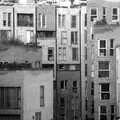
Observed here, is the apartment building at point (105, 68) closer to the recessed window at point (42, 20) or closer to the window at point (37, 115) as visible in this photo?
the window at point (37, 115)

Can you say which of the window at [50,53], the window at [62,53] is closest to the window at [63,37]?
the window at [62,53]

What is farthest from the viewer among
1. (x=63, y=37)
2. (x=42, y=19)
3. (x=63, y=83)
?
(x=63, y=37)

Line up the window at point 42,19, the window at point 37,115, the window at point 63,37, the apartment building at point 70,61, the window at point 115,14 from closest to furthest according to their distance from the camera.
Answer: the window at point 37,115
the window at point 115,14
the apartment building at point 70,61
the window at point 42,19
the window at point 63,37

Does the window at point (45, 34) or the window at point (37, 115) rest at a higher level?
the window at point (45, 34)

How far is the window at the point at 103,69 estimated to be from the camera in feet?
156

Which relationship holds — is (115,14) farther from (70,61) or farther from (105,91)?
(105,91)

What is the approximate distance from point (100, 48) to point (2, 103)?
42.8ft

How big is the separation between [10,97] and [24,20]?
922 inches

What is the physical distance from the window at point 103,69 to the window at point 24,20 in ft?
49.2

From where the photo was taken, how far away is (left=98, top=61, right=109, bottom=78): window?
47.5 metres

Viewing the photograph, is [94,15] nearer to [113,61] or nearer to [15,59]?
[113,61]

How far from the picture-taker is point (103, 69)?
1879 inches

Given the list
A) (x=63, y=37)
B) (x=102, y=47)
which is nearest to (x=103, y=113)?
(x=102, y=47)

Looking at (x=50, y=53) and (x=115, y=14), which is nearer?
(x=115, y=14)
